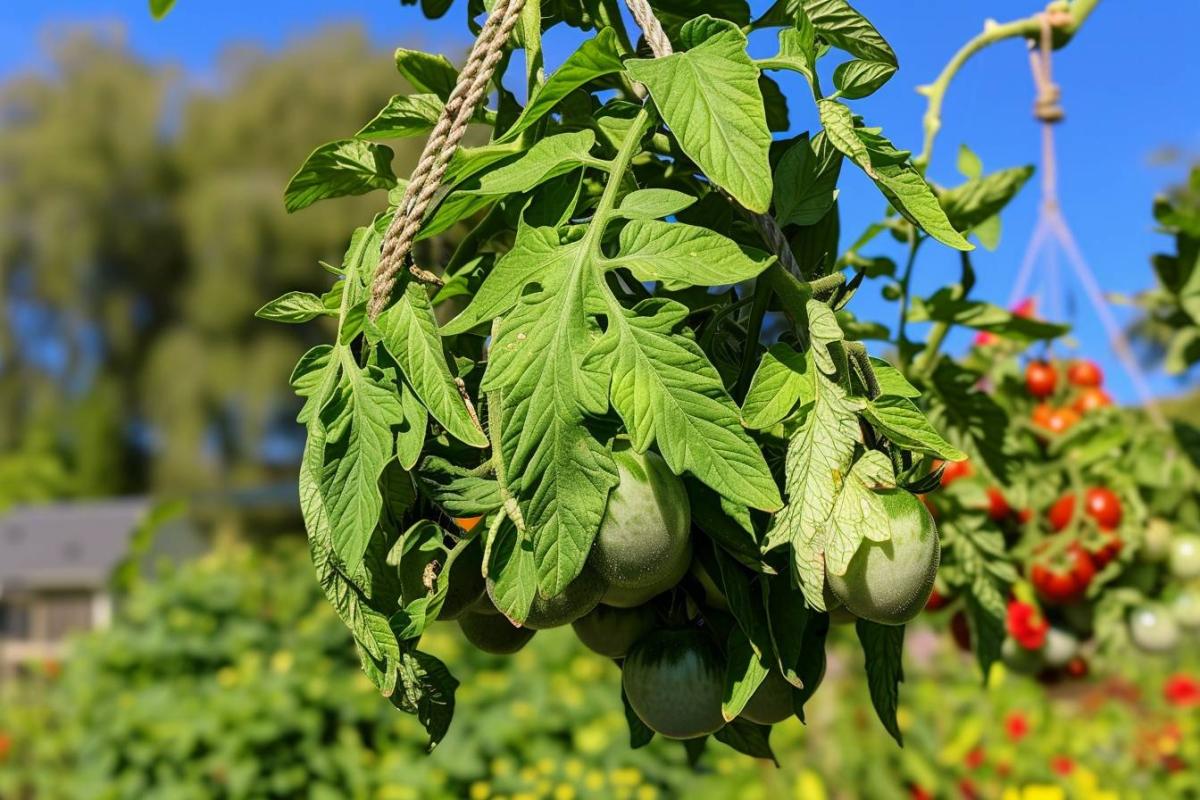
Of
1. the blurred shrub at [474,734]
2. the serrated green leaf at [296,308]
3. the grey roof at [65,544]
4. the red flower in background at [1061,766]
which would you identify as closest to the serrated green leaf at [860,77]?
the serrated green leaf at [296,308]

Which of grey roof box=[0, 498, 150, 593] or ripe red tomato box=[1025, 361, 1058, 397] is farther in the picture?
grey roof box=[0, 498, 150, 593]

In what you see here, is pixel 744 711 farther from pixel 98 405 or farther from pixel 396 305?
pixel 98 405

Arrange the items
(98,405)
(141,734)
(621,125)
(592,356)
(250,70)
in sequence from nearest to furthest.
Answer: (592,356), (621,125), (141,734), (250,70), (98,405)

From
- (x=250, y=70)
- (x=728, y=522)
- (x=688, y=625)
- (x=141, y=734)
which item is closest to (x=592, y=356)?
(x=728, y=522)

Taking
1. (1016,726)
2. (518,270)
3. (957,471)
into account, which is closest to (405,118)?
(518,270)

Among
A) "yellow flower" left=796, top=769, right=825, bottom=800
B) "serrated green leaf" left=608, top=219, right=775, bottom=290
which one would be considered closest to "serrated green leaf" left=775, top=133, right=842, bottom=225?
"serrated green leaf" left=608, top=219, right=775, bottom=290

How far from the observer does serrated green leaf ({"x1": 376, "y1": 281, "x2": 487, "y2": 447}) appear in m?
0.57

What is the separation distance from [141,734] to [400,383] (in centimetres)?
257

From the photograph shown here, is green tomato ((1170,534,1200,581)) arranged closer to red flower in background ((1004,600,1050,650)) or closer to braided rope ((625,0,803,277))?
red flower in background ((1004,600,1050,650))

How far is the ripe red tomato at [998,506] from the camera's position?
131cm

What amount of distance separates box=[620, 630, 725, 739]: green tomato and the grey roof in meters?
17.5

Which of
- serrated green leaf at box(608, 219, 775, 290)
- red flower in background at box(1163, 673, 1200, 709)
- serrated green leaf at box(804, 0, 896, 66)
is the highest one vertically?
serrated green leaf at box(804, 0, 896, 66)

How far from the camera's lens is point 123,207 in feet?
65.8

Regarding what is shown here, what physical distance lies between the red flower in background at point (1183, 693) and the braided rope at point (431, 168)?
3.48 meters
